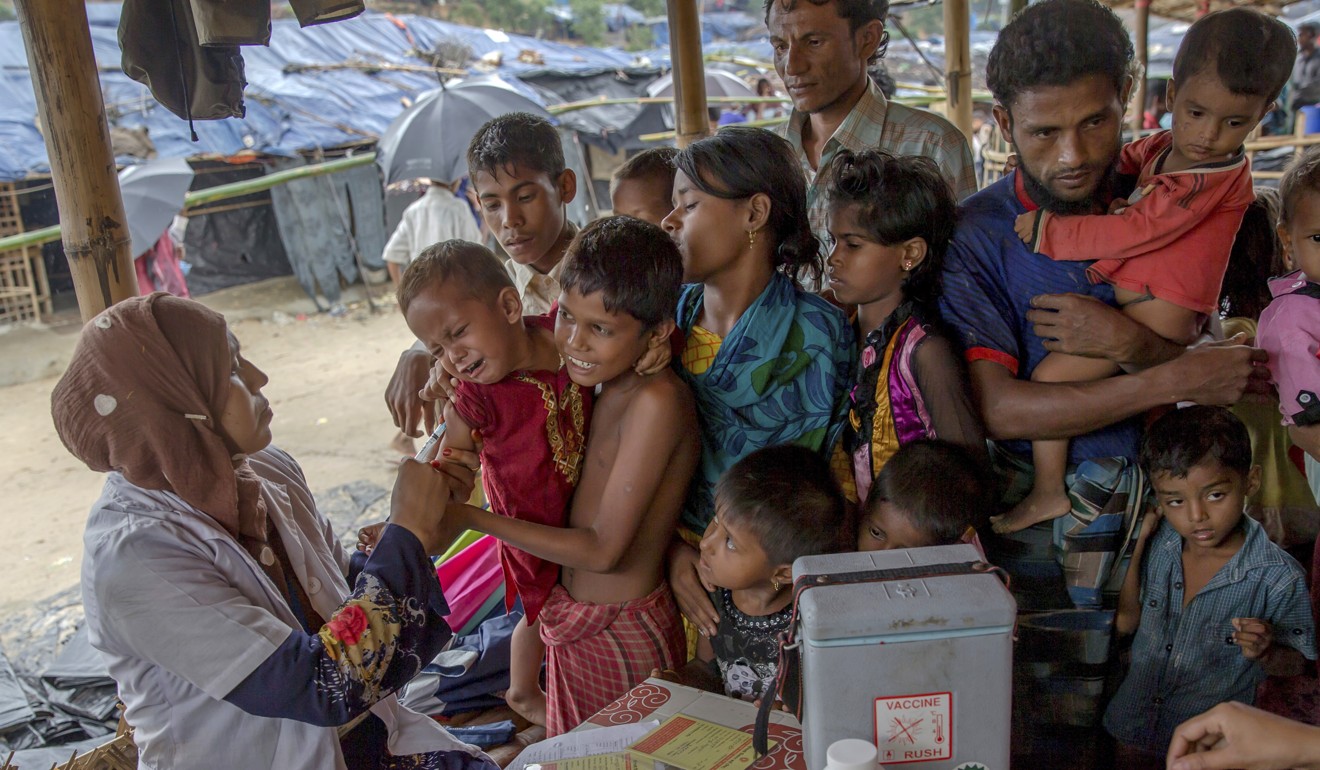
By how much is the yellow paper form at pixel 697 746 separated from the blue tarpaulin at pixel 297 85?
453 inches

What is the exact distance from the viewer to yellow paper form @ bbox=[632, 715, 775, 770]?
1.60 m

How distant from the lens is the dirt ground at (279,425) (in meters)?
6.42

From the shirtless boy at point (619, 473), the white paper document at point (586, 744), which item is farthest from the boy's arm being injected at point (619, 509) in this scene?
the white paper document at point (586, 744)

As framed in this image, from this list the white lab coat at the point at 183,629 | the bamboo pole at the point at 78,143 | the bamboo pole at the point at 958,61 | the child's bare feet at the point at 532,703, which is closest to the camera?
the white lab coat at the point at 183,629

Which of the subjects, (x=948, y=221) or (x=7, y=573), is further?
(x=7, y=573)

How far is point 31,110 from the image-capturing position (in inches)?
479

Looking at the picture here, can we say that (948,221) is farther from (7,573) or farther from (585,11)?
(585,11)

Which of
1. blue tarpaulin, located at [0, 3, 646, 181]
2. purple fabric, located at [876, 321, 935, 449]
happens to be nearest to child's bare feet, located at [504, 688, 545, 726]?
purple fabric, located at [876, 321, 935, 449]

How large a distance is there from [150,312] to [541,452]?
844mm

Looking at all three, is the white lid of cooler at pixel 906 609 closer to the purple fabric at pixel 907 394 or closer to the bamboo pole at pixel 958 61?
the purple fabric at pixel 907 394

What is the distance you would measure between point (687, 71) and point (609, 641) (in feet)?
8.05

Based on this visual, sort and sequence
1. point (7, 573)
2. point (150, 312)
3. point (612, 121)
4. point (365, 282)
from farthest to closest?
point (612, 121) < point (365, 282) < point (7, 573) < point (150, 312)

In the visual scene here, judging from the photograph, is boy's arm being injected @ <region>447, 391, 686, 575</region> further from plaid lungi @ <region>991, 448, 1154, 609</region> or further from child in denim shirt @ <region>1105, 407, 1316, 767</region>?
child in denim shirt @ <region>1105, 407, 1316, 767</region>

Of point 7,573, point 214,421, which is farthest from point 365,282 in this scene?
point 214,421
